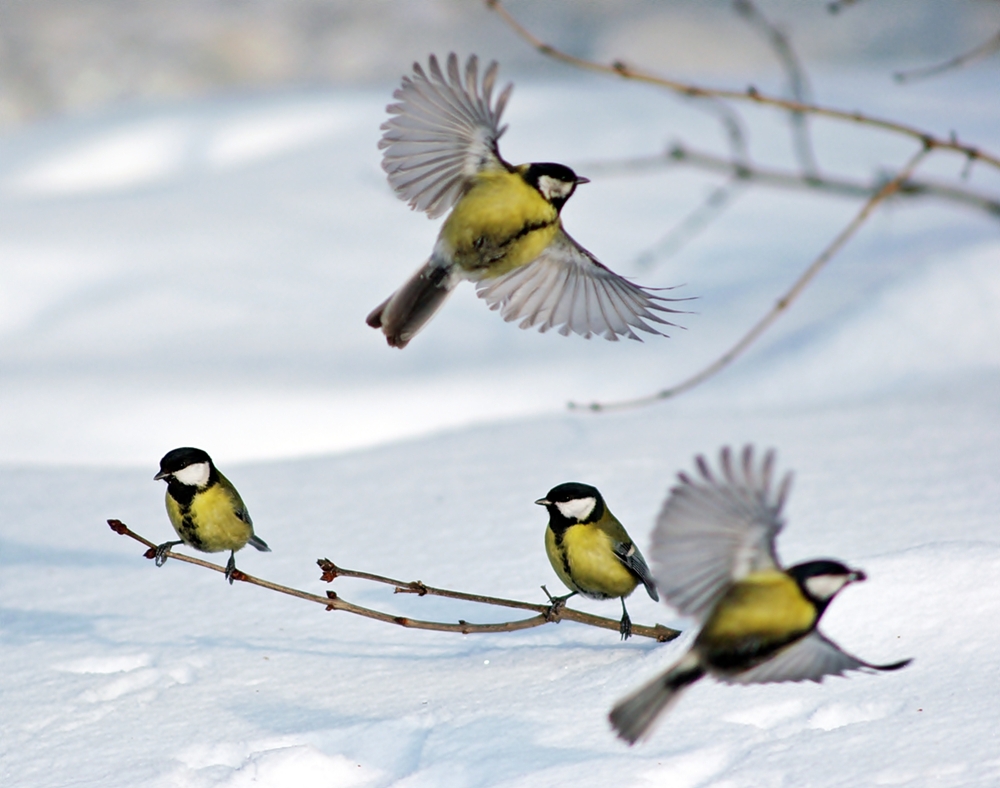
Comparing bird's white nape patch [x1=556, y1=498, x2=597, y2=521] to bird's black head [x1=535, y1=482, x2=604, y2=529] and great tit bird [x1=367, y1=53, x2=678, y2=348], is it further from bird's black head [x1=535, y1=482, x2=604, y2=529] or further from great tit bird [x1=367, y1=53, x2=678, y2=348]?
great tit bird [x1=367, y1=53, x2=678, y2=348]

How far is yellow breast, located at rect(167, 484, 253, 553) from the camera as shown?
2.11 m

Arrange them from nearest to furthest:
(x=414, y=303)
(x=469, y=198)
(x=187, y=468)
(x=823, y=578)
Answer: (x=823, y=578), (x=414, y=303), (x=469, y=198), (x=187, y=468)

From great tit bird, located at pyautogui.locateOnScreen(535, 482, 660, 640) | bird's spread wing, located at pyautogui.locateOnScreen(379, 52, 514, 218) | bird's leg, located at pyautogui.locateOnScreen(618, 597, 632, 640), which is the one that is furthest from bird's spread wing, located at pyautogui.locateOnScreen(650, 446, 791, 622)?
bird's leg, located at pyautogui.locateOnScreen(618, 597, 632, 640)

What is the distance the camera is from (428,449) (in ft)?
12.9

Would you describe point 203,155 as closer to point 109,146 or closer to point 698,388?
point 109,146

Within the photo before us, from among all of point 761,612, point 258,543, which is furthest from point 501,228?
point 258,543

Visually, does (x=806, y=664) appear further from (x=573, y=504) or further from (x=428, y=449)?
(x=428, y=449)

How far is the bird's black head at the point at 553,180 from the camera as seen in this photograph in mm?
1427

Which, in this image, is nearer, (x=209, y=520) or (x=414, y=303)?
(x=414, y=303)

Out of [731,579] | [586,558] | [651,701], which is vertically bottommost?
[651,701]

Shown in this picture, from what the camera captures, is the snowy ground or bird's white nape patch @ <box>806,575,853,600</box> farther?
the snowy ground

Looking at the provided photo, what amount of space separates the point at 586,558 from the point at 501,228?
894 mm

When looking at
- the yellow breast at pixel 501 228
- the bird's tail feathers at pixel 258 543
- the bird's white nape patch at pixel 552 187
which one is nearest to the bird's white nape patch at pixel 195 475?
the bird's tail feathers at pixel 258 543

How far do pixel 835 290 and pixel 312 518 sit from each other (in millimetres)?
3088
